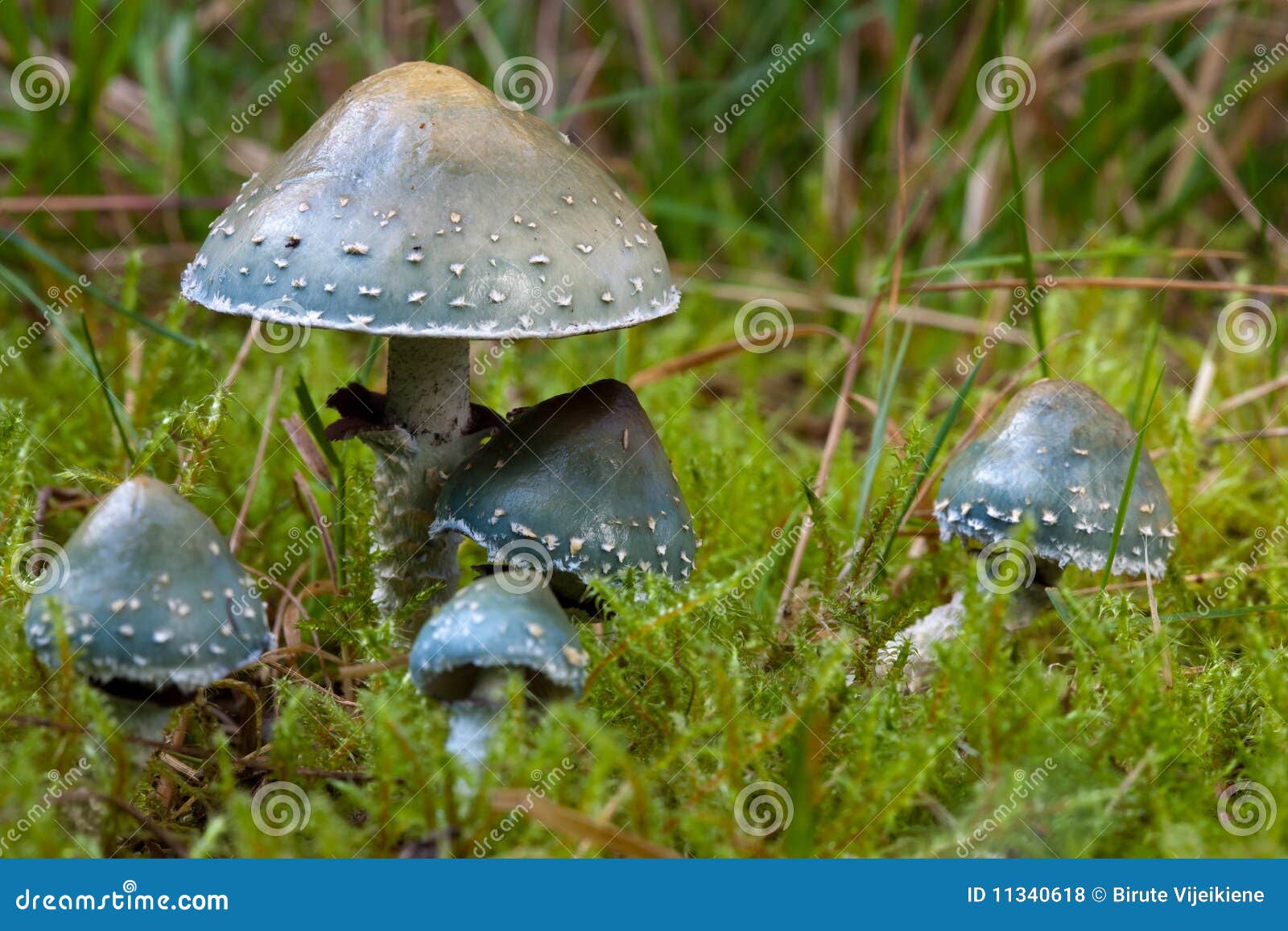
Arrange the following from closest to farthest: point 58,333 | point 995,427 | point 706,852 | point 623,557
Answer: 1. point 706,852
2. point 623,557
3. point 995,427
4. point 58,333

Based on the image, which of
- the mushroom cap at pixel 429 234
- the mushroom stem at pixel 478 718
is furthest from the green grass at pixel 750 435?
the mushroom cap at pixel 429 234

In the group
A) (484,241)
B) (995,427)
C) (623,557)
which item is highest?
(484,241)

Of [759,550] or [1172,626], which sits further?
[759,550]

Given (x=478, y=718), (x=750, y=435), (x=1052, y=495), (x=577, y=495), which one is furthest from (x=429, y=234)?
(x=750, y=435)

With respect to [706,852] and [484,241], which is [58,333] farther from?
[706,852]

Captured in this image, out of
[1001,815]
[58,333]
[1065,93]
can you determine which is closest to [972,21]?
[1065,93]

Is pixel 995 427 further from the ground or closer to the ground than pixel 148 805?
further from the ground

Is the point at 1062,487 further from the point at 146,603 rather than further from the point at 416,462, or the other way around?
the point at 146,603

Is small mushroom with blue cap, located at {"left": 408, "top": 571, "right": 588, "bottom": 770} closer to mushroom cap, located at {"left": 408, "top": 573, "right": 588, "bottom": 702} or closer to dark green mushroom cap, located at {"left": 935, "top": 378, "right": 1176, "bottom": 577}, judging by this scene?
mushroom cap, located at {"left": 408, "top": 573, "right": 588, "bottom": 702}
